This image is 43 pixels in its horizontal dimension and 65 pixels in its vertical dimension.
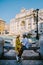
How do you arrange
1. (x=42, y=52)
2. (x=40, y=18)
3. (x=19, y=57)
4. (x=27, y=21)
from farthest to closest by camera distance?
(x=27, y=21) < (x=40, y=18) < (x=42, y=52) < (x=19, y=57)

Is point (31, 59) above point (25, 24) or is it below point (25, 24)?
below

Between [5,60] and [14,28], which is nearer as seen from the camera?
[5,60]

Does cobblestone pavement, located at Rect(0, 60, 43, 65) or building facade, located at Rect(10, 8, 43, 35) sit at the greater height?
building facade, located at Rect(10, 8, 43, 35)

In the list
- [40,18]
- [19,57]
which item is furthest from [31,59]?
[40,18]

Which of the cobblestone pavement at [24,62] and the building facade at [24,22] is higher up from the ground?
the building facade at [24,22]

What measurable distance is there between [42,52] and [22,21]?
25.7 m

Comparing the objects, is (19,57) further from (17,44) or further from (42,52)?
(42,52)

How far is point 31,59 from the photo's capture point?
16.8 ft

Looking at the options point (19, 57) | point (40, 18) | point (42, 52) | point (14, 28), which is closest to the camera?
point (19, 57)

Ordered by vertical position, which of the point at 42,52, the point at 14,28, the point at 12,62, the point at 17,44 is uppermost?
the point at 14,28

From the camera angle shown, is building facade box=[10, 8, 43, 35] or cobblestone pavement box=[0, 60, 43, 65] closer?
cobblestone pavement box=[0, 60, 43, 65]

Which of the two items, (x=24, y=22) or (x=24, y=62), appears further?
(x=24, y=22)

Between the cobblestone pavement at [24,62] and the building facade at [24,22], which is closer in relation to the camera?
the cobblestone pavement at [24,62]

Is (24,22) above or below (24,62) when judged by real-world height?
above
